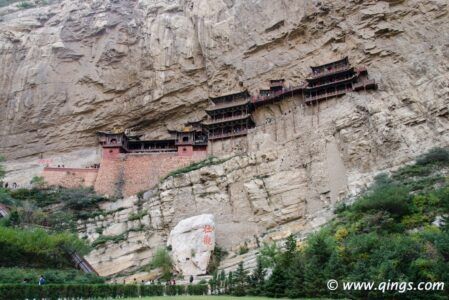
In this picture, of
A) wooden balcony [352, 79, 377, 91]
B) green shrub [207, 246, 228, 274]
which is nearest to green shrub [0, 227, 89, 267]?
green shrub [207, 246, 228, 274]

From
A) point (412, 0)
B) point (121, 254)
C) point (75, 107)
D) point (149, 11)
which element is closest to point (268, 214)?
point (121, 254)

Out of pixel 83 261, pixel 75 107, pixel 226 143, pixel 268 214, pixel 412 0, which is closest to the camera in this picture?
pixel 83 261

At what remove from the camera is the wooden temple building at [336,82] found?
1348 inches

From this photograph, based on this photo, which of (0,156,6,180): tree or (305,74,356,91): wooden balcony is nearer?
(305,74,356,91): wooden balcony

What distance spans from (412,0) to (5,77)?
4047 cm

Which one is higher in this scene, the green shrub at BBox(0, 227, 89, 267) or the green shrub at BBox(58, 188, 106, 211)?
the green shrub at BBox(58, 188, 106, 211)

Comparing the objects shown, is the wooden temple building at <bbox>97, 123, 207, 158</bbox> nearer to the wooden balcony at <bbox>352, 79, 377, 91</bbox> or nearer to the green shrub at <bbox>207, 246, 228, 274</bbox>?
the green shrub at <bbox>207, 246, 228, 274</bbox>

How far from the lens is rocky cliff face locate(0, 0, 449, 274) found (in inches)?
1209

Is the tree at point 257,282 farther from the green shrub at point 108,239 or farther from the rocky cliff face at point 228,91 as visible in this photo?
the green shrub at point 108,239

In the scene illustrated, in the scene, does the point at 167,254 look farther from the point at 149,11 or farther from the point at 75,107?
the point at 149,11

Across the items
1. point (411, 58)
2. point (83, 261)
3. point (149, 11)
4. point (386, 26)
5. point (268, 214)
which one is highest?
point (149, 11)

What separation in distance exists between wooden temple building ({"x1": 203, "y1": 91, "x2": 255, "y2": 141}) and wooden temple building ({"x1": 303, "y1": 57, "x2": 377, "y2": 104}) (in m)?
5.76

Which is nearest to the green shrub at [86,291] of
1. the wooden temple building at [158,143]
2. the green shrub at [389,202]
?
the green shrub at [389,202]

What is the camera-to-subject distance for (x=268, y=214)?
31312 millimetres
